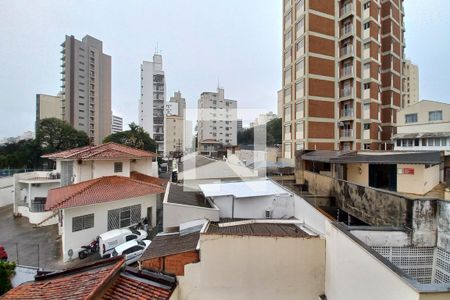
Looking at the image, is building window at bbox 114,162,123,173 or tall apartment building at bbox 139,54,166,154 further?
tall apartment building at bbox 139,54,166,154

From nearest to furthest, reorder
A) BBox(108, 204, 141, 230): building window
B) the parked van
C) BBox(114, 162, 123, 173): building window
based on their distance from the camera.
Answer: the parked van → BBox(108, 204, 141, 230): building window → BBox(114, 162, 123, 173): building window

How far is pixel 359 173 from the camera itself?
11930 mm

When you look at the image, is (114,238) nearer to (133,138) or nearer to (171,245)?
(171,245)

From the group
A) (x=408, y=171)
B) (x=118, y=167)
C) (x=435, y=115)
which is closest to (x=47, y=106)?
(x=118, y=167)

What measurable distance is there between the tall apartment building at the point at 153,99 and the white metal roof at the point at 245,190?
144ft

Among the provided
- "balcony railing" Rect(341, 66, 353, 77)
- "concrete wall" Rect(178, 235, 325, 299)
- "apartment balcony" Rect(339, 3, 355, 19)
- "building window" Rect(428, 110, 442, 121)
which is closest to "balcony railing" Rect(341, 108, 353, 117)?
"balcony railing" Rect(341, 66, 353, 77)

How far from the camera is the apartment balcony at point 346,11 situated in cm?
2295

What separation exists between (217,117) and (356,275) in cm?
6647

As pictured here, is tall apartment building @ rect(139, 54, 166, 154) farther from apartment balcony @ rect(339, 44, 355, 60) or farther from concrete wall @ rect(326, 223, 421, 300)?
concrete wall @ rect(326, 223, 421, 300)

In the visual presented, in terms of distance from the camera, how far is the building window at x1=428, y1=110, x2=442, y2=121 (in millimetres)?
20891

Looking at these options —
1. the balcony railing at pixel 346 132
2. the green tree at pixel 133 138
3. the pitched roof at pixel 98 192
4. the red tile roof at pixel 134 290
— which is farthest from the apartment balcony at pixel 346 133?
the green tree at pixel 133 138

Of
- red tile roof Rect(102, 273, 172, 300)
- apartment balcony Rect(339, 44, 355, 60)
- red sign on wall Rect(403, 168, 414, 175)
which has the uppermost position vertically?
apartment balcony Rect(339, 44, 355, 60)

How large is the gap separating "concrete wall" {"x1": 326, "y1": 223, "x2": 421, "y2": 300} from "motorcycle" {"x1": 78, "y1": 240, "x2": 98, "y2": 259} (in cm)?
1029

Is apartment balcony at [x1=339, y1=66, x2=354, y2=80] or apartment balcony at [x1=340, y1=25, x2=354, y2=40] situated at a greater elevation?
apartment balcony at [x1=340, y1=25, x2=354, y2=40]
